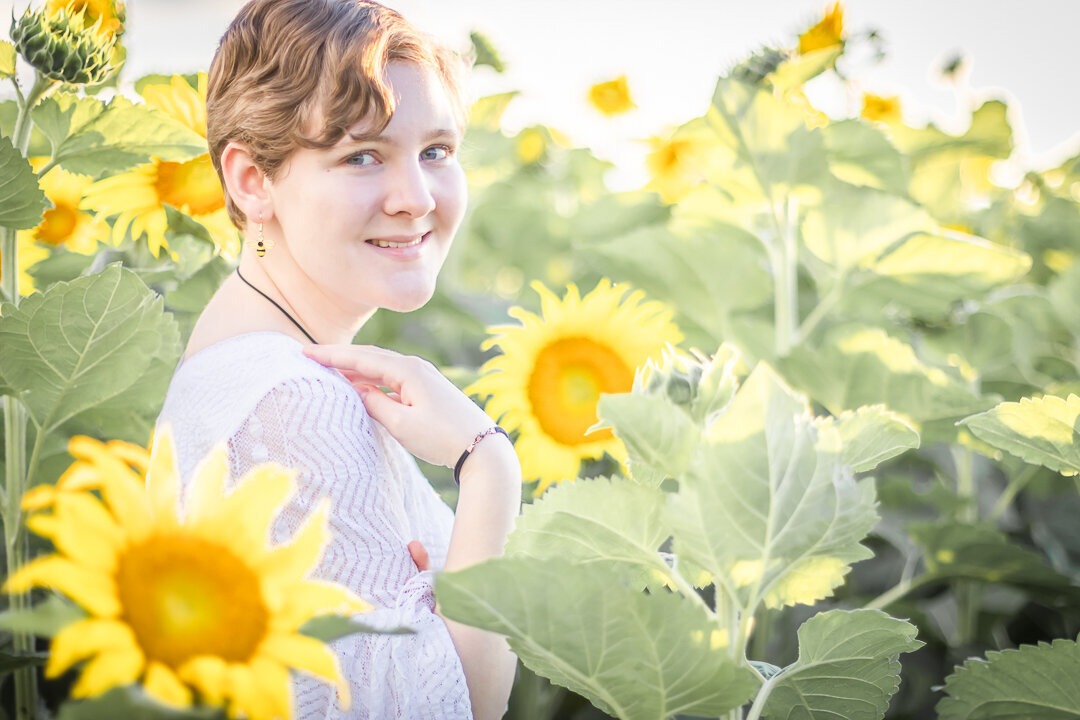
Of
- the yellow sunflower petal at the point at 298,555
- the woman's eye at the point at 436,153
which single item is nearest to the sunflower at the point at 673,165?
the woman's eye at the point at 436,153

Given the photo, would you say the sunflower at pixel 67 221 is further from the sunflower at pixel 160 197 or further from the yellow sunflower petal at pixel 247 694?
the yellow sunflower petal at pixel 247 694

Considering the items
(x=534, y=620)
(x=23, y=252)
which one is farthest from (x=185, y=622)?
(x=23, y=252)

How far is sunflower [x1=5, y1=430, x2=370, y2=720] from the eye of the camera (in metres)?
0.37

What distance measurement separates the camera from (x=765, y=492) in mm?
514

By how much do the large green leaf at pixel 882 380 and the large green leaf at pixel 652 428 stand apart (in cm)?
49

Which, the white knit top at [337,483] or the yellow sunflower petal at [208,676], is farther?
the white knit top at [337,483]

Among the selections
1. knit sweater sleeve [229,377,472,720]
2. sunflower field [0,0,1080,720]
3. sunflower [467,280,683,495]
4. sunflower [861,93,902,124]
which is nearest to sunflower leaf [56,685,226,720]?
sunflower field [0,0,1080,720]

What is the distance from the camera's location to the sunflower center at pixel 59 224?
116cm

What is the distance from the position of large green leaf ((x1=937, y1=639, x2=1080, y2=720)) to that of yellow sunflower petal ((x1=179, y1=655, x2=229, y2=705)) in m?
0.51

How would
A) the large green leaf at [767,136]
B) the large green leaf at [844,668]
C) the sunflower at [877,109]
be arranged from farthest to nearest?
the sunflower at [877,109] → the large green leaf at [767,136] → the large green leaf at [844,668]

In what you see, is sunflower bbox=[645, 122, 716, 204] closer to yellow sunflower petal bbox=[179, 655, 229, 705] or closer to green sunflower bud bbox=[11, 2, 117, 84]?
green sunflower bud bbox=[11, 2, 117, 84]

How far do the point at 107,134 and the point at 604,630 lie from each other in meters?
0.54

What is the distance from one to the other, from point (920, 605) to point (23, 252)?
1.06 meters

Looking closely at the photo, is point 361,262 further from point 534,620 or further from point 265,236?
point 534,620
